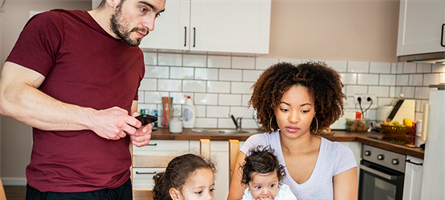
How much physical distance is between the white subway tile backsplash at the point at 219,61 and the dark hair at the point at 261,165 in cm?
190

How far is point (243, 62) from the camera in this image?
3.33 meters

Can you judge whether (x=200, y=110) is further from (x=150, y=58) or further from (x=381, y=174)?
(x=381, y=174)

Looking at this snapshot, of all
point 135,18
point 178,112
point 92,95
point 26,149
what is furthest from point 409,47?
point 26,149

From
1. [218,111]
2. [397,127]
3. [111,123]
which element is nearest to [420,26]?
[397,127]

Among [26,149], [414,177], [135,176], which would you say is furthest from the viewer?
[26,149]

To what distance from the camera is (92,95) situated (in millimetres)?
1215

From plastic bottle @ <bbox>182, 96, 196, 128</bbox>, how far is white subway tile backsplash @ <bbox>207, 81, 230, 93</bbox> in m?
0.26

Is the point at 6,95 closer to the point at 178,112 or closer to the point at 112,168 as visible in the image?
the point at 112,168

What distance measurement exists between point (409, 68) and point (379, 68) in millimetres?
290

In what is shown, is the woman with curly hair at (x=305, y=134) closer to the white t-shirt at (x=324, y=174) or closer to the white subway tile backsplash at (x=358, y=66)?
the white t-shirt at (x=324, y=174)

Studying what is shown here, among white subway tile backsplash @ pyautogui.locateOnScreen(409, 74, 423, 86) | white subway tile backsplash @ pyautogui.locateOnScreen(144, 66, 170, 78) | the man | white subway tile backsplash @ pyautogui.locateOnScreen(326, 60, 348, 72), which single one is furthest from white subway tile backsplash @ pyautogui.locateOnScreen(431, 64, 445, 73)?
the man

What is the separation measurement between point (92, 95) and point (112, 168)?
30 cm

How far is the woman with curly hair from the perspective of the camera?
145 cm

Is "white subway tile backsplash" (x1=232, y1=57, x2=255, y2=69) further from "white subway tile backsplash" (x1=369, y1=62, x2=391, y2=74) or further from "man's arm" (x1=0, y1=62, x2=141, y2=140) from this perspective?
"man's arm" (x1=0, y1=62, x2=141, y2=140)
